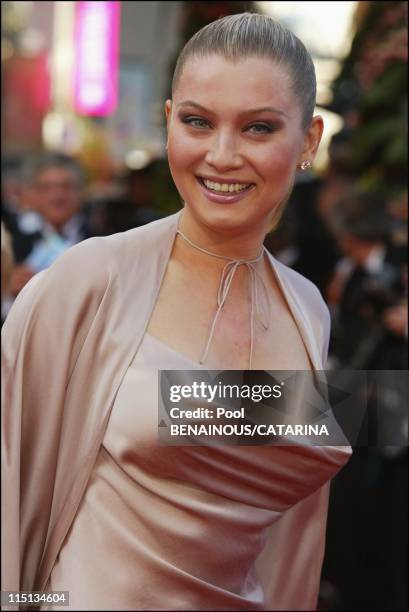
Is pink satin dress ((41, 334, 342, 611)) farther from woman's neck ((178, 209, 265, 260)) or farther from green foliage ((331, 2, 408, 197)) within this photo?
green foliage ((331, 2, 408, 197))

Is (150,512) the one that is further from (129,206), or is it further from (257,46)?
(129,206)

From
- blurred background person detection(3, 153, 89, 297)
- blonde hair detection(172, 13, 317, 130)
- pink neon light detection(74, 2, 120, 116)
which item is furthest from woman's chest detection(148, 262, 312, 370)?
pink neon light detection(74, 2, 120, 116)

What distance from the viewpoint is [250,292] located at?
2.27 metres

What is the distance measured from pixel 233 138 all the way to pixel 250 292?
38 centimetres

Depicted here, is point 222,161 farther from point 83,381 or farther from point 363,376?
point 363,376

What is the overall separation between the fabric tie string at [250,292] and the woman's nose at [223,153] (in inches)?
9.1

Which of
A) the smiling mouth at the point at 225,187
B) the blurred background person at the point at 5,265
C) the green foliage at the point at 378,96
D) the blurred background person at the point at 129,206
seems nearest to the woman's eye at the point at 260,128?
the smiling mouth at the point at 225,187

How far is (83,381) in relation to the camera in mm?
2059

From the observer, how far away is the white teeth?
2.06 metres

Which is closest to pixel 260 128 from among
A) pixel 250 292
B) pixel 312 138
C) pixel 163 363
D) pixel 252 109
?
pixel 252 109

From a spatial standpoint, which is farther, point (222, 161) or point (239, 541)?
point (239, 541)

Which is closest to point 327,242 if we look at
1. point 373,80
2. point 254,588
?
point 373,80

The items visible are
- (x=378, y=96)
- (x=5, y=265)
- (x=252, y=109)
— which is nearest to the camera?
(x=252, y=109)

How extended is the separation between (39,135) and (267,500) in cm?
774
